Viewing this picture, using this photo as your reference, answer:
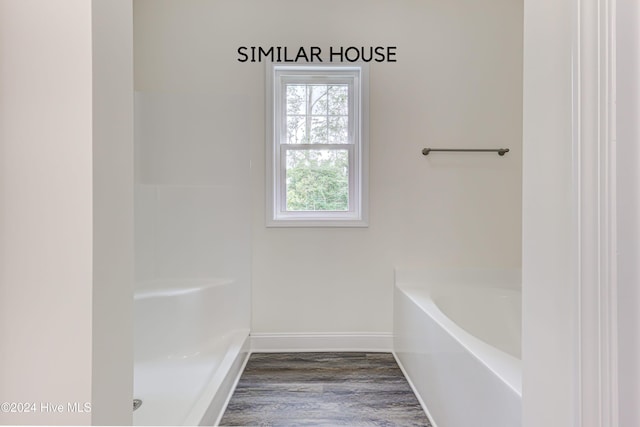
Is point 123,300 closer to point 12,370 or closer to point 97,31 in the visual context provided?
point 12,370

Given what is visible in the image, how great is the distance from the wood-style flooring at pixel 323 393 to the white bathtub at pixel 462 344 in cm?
12

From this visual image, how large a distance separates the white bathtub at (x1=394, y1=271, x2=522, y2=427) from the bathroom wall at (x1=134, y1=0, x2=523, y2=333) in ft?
0.48

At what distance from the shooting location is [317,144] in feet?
→ 7.81

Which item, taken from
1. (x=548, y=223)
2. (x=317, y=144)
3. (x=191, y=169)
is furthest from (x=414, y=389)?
(x=191, y=169)

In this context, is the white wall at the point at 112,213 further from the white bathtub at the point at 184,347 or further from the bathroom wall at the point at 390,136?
the bathroom wall at the point at 390,136

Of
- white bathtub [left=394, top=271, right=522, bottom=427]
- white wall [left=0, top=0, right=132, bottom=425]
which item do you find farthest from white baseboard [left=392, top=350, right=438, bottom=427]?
white wall [left=0, top=0, right=132, bottom=425]

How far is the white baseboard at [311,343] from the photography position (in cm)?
230

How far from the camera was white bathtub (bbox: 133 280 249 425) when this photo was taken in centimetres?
160

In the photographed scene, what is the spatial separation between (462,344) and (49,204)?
137cm

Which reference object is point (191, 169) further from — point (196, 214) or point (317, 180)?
point (317, 180)

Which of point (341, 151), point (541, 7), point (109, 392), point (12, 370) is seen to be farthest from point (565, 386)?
point (341, 151)

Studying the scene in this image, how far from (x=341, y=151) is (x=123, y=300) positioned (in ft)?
6.30

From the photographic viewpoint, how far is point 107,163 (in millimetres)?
595

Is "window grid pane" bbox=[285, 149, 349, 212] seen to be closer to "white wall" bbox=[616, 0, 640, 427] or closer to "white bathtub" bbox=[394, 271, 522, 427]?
"white bathtub" bbox=[394, 271, 522, 427]
